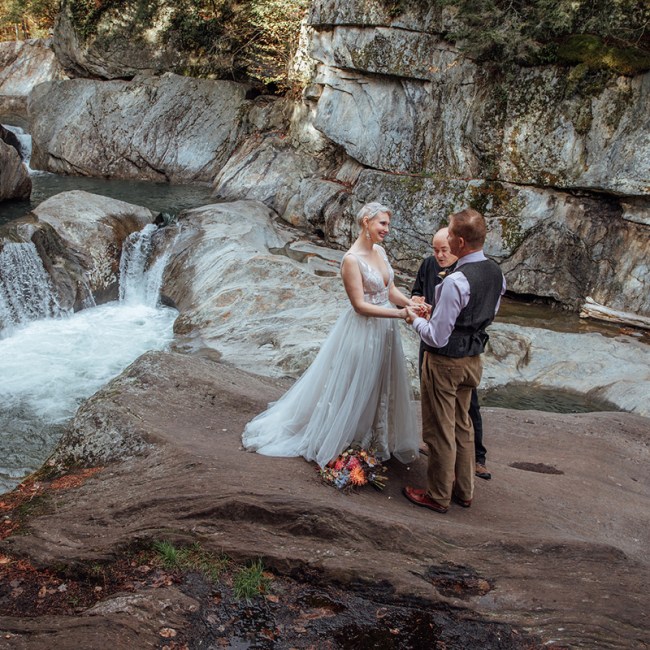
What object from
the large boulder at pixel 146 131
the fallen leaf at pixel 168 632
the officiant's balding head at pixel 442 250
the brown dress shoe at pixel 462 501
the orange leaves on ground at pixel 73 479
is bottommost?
the orange leaves on ground at pixel 73 479

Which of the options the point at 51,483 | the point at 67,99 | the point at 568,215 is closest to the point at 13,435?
the point at 51,483

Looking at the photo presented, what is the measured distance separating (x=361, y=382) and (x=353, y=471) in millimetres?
628

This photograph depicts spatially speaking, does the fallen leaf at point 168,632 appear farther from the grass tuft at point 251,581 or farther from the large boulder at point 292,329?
the large boulder at point 292,329

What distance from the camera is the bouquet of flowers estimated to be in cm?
446

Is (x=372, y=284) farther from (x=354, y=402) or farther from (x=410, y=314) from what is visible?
(x=354, y=402)

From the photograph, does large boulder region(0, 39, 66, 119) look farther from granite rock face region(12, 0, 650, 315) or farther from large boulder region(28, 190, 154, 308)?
large boulder region(28, 190, 154, 308)

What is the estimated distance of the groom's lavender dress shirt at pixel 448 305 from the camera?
396 cm

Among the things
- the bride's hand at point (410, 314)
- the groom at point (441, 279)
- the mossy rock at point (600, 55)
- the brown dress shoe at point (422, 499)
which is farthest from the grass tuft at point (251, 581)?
the mossy rock at point (600, 55)

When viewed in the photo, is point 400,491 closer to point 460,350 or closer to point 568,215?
point 460,350

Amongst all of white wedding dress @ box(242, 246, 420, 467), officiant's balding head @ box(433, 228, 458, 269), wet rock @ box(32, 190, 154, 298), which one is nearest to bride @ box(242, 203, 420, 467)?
white wedding dress @ box(242, 246, 420, 467)

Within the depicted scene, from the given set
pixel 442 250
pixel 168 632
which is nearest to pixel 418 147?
pixel 442 250

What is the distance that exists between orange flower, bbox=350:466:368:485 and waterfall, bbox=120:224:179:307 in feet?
28.5

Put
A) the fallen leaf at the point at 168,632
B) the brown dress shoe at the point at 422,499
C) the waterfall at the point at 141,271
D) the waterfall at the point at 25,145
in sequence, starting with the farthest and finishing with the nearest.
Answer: the waterfall at the point at 25,145, the waterfall at the point at 141,271, the brown dress shoe at the point at 422,499, the fallen leaf at the point at 168,632

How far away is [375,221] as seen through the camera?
14.9ft
